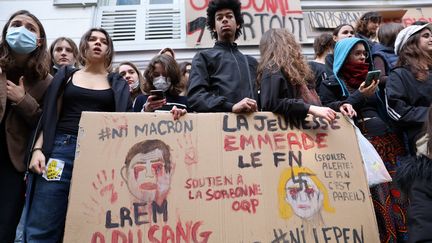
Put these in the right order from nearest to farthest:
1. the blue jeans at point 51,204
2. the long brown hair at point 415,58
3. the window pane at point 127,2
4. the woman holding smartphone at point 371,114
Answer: the blue jeans at point 51,204, the woman holding smartphone at point 371,114, the long brown hair at point 415,58, the window pane at point 127,2

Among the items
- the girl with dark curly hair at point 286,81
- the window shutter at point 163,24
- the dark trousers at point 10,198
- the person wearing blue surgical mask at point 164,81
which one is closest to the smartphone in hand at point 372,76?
the girl with dark curly hair at point 286,81

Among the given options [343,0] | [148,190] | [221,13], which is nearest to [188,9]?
[343,0]

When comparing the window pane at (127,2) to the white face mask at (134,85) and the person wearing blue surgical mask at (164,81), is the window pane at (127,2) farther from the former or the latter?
the person wearing blue surgical mask at (164,81)

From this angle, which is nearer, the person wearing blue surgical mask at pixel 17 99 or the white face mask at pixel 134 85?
the person wearing blue surgical mask at pixel 17 99

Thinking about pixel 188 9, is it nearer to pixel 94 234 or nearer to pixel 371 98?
pixel 371 98

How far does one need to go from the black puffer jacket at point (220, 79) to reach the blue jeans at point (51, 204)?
0.76 metres

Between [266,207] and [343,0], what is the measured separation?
501 cm

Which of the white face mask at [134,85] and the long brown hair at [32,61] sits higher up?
the white face mask at [134,85]

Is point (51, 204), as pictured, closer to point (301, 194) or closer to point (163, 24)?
point (301, 194)

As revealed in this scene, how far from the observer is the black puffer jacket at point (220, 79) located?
214cm

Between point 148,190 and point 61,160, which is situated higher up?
point 61,160

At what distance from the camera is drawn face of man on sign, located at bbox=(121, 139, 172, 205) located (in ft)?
5.97

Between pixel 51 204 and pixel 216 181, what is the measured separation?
895 millimetres

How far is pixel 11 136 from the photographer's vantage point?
2.19 metres
